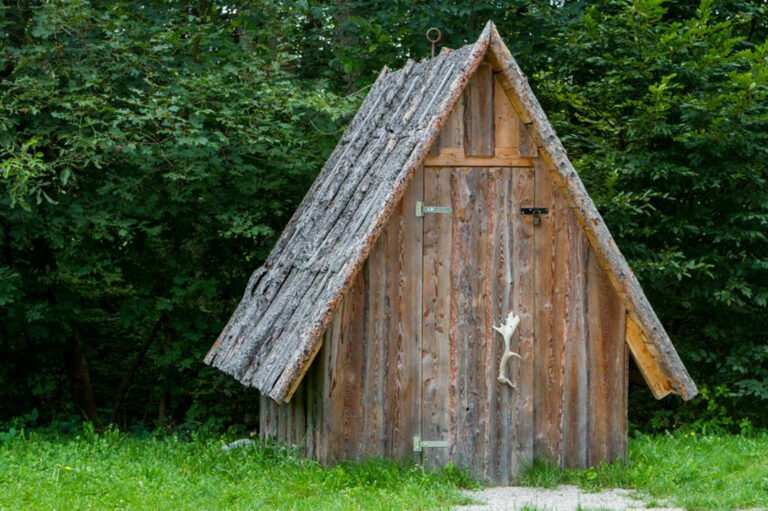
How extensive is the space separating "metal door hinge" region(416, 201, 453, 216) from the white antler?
3.30 ft

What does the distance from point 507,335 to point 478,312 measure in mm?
299

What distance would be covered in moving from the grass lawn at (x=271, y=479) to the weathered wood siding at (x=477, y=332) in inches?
11.0

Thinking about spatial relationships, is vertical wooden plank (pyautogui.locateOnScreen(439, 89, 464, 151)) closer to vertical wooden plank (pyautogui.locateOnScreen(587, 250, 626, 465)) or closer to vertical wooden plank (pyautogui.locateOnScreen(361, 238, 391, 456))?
vertical wooden plank (pyautogui.locateOnScreen(361, 238, 391, 456))

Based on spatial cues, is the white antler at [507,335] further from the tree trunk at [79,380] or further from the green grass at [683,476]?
the tree trunk at [79,380]

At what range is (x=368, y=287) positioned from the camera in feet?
27.6

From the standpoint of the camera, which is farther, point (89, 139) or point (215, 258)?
point (215, 258)

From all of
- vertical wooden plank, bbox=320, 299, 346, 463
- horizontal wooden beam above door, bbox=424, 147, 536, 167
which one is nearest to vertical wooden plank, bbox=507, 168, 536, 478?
horizontal wooden beam above door, bbox=424, 147, 536, 167

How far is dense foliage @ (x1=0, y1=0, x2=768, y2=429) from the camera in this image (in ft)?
36.3

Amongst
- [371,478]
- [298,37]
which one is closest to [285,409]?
[371,478]

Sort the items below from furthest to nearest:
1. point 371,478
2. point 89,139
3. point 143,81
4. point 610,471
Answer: point 143,81 → point 89,139 → point 610,471 → point 371,478

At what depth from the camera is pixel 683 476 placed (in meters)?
8.69

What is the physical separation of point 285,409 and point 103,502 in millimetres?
2451

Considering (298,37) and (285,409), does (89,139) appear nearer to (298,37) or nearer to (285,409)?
(285,409)

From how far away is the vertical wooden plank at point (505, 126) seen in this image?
8562mm
